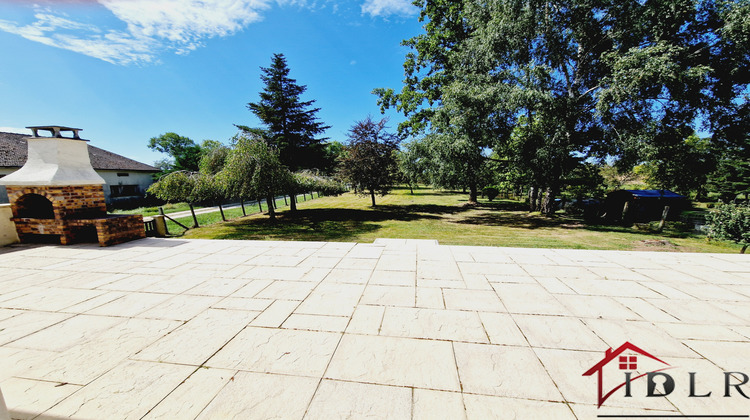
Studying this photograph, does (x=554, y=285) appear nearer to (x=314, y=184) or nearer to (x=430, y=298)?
(x=430, y=298)

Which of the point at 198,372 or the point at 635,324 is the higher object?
the point at 198,372

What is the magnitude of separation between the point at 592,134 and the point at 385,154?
38.1 feet

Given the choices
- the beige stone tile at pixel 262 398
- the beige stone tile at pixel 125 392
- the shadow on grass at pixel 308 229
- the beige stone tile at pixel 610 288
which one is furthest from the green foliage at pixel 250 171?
the beige stone tile at pixel 610 288

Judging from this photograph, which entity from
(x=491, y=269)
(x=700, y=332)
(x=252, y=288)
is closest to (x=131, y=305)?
(x=252, y=288)

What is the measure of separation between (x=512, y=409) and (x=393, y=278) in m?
2.24

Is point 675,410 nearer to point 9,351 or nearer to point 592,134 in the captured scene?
point 9,351

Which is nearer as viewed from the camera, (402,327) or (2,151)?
(402,327)

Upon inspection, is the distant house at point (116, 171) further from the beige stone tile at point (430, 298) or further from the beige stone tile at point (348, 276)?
the beige stone tile at point (430, 298)

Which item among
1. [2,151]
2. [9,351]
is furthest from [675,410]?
[2,151]

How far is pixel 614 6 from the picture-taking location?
31.6 feet

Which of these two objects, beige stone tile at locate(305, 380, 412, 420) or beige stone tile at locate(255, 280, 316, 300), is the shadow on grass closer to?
beige stone tile at locate(255, 280, 316, 300)

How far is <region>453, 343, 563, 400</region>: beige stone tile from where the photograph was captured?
1688mm

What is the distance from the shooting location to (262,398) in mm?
1646

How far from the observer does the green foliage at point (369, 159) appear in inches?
669
